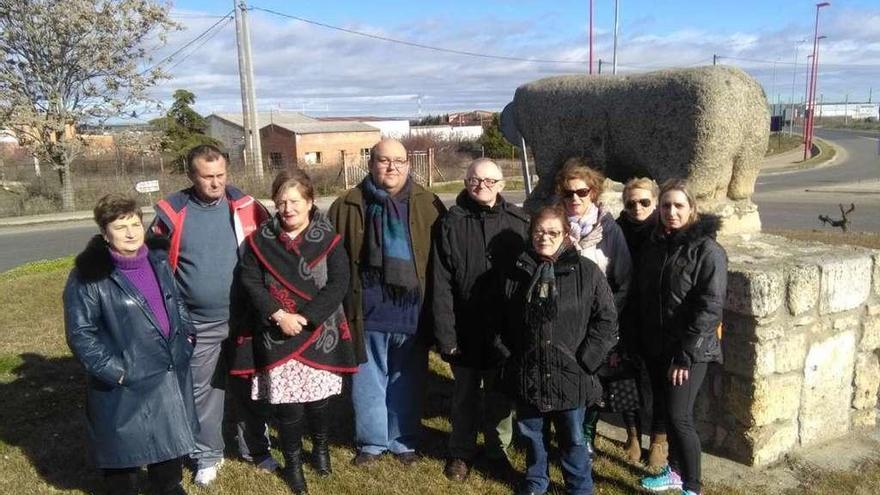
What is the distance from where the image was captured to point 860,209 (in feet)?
45.8

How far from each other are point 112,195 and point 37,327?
416cm

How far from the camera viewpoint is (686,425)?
119 inches

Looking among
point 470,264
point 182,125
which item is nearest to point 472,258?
point 470,264

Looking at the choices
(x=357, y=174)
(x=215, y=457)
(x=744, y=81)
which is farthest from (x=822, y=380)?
(x=357, y=174)

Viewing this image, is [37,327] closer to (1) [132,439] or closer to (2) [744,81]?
(1) [132,439]

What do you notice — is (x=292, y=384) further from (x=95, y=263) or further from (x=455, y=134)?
(x=455, y=134)

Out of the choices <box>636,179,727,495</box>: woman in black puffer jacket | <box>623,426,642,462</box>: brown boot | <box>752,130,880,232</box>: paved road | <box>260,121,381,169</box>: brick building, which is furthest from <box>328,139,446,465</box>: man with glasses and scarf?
<box>260,121,381,169</box>: brick building

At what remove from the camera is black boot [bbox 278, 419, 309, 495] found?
11.0 ft

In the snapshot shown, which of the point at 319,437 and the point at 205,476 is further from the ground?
the point at 319,437

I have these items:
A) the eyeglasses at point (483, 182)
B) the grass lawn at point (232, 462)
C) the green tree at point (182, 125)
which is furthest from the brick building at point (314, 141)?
the eyeglasses at point (483, 182)

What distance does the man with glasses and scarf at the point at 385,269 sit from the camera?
3.30 meters

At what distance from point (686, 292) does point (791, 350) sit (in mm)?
892

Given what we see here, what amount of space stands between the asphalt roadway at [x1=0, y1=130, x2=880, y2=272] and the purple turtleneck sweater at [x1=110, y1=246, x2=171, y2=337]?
29.4ft

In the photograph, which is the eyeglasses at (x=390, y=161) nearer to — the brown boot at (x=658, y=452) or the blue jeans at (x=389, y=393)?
the blue jeans at (x=389, y=393)
